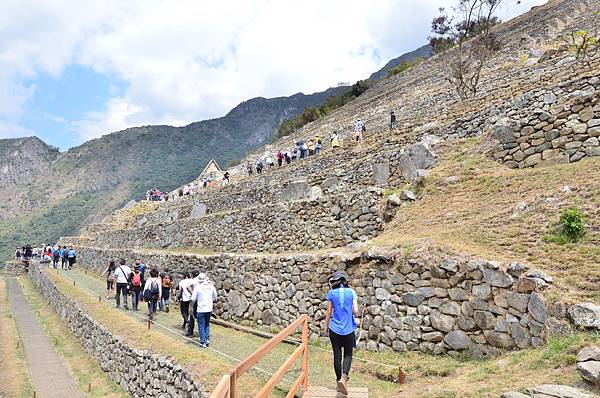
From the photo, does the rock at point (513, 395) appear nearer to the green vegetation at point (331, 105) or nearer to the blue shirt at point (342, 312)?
the blue shirt at point (342, 312)

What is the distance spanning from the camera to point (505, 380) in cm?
474

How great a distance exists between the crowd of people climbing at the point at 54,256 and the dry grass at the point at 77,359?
9242mm

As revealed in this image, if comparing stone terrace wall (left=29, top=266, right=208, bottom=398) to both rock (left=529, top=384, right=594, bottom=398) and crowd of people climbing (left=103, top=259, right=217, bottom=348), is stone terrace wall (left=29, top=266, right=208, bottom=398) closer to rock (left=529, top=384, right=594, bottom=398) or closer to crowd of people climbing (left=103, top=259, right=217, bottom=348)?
crowd of people climbing (left=103, top=259, right=217, bottom=348)

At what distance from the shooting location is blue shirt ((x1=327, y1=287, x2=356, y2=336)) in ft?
19.4

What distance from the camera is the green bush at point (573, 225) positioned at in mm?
6379

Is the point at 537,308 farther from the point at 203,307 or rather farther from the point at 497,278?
the point at 203,307

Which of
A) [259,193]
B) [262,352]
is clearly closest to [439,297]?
[262,352]

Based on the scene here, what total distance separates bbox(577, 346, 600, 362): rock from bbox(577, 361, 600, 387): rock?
0.12m

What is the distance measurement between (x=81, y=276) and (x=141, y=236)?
4488 millimetres

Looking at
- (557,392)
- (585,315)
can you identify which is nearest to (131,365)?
(557,392)

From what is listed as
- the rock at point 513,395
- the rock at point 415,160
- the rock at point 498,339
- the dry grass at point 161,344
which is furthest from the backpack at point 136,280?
the rock at point 513,395

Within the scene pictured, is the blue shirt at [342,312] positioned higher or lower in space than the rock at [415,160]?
lower

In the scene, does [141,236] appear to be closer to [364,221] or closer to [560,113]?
[364,221]

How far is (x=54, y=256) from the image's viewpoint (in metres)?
30.2
